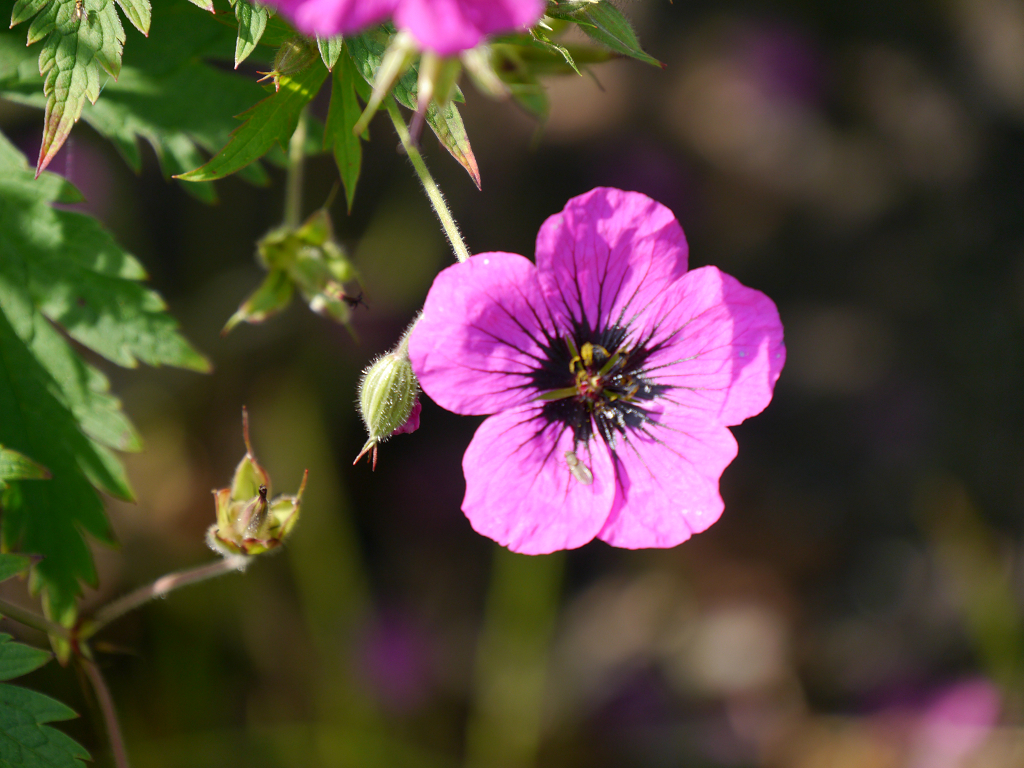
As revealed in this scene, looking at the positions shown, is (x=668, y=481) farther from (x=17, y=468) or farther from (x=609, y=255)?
(x=17, y=468)

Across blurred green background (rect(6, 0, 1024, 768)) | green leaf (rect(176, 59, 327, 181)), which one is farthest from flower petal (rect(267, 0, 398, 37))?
blurred green background (rect(6, 0, 1024, 768))

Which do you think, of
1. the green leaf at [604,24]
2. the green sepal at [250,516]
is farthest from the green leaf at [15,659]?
the green leaf at [604,24]

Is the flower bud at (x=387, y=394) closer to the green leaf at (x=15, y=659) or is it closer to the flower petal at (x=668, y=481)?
the flower petal at (x=668, y=481)

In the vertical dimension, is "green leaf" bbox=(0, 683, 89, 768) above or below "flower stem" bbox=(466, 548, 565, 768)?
above

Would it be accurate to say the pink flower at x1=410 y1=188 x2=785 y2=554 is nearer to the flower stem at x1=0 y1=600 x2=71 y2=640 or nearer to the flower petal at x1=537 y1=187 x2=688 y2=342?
the flower petal at x1=537 y1=187 x2=688 y2=342

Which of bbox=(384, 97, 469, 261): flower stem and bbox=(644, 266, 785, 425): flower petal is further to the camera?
bbox=(644, 266, 785, 425): flower petal

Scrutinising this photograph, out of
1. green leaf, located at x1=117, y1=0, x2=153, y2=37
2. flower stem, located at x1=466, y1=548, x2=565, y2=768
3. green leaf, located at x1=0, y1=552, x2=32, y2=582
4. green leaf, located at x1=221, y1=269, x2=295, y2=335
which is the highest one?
green leaf, located at x1=117, y1=0, x2=153, y2=37

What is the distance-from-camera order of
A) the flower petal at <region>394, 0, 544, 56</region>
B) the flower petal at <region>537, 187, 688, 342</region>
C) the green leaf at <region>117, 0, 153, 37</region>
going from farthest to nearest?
the flower petal at <region>537, 187, 688, 342</region> → the green leaf at <region>117, 0, 153, 37</region> → the flower petal at <region>394, 0, 544, 56</region>

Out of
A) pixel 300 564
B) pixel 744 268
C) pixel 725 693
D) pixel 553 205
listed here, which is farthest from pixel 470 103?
pixel 725 693
